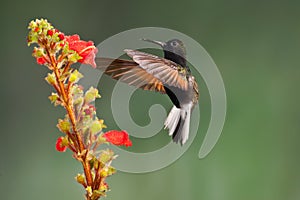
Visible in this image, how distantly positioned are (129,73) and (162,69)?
0.12 ft

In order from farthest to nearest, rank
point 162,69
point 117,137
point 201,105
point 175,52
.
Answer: point 201,105, point 175,52, point 162,69, point 117,137

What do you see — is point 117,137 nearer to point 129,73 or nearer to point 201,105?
point 129,73

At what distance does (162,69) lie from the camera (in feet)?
1.65

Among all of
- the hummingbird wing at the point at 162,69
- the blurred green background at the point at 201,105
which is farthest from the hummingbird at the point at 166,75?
the blurred green background at the point at 201,105

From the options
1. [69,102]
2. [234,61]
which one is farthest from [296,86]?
[69,102]

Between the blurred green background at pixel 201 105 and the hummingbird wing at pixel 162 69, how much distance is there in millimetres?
730


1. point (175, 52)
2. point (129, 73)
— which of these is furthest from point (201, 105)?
point (129, 73)

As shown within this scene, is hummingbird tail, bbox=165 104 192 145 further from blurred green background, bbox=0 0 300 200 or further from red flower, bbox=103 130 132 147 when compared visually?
blurred green background, bbox=0 0 300 200

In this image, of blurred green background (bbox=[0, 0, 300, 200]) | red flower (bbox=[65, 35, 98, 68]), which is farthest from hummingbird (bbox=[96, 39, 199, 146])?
blurred green background (bbox=[0, 0, 300, 200])

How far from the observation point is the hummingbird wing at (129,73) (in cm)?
47

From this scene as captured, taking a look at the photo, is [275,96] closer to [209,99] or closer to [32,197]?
[209,99]

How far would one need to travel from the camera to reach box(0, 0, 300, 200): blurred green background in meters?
1.28

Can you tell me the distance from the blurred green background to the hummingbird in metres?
0.68

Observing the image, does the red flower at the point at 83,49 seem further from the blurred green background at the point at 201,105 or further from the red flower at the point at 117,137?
the blurred green background at the point at 201,105
